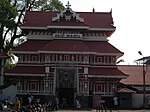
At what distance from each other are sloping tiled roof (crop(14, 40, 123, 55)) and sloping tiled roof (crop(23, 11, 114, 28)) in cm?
221

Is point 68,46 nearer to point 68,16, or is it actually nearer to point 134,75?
point 68,16

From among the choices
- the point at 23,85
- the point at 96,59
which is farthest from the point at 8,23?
the point at 96,59

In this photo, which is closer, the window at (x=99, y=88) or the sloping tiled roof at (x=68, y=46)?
the sloping tiled roof at (x=68, y=46)

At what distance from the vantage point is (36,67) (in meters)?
44.7

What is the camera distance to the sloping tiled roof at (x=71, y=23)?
4722 cm

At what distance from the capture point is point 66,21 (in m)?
46.0

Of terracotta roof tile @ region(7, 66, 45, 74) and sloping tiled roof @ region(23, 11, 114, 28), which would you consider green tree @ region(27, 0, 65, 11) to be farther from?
terracotta roof tile @ region(7, 66, 45, 74)

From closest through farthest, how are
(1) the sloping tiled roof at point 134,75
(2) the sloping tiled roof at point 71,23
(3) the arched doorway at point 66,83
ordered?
1. (3) the arched doorway at point 66,83
2. (2) the sloping tiled roof at point 71,23
3. (1) the sloping tiled roof at point 134,75

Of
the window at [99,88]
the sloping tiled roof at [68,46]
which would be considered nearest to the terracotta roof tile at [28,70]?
the sloping tiled roof at [68,46]

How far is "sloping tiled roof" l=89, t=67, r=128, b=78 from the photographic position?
43438 millimetres

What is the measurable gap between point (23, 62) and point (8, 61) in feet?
33.0

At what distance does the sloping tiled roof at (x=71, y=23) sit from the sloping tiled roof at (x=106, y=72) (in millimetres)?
5793

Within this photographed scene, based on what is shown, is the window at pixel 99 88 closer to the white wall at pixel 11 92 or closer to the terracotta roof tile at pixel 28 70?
the terracotta roof tile at pixel 28 70

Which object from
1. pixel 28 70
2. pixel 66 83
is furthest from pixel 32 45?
pixel 66 83
